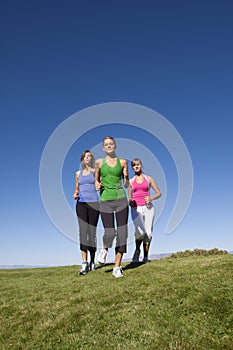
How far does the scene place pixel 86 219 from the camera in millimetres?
10930

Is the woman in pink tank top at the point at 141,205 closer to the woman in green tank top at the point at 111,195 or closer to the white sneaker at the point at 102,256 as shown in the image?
the woman in green tank top at the point at 111,195

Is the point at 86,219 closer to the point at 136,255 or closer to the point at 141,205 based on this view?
the point at 141,205

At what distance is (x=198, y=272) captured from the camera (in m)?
8.15

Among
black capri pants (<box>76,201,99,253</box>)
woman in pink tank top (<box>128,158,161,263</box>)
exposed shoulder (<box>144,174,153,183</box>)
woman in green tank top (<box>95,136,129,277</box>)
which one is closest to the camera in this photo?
woman in green tank top (<box>95,136,129,277</box>)

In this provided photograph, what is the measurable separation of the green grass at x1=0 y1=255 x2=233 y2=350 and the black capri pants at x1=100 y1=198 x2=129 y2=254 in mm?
1353

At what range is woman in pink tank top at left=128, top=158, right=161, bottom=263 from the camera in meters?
11.9

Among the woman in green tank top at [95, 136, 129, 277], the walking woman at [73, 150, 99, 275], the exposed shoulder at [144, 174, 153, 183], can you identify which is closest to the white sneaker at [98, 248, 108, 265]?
the woman in green tank top at [95, 136, 129, 277]

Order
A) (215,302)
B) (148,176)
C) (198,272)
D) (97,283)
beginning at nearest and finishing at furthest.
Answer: (215,302), (198,272), (97,283), (148,176)

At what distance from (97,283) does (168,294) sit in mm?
2893

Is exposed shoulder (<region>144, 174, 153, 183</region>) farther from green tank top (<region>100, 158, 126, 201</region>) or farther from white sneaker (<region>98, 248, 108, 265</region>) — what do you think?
white sneaker (<region>98, 248, 108, 265</region>)

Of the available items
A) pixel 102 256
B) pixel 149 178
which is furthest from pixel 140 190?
pixel 102 256

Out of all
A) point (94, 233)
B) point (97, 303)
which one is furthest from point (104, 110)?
point (97, 303)

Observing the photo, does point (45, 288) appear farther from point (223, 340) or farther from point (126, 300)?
point (223, 340)

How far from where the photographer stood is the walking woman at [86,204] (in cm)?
1091
